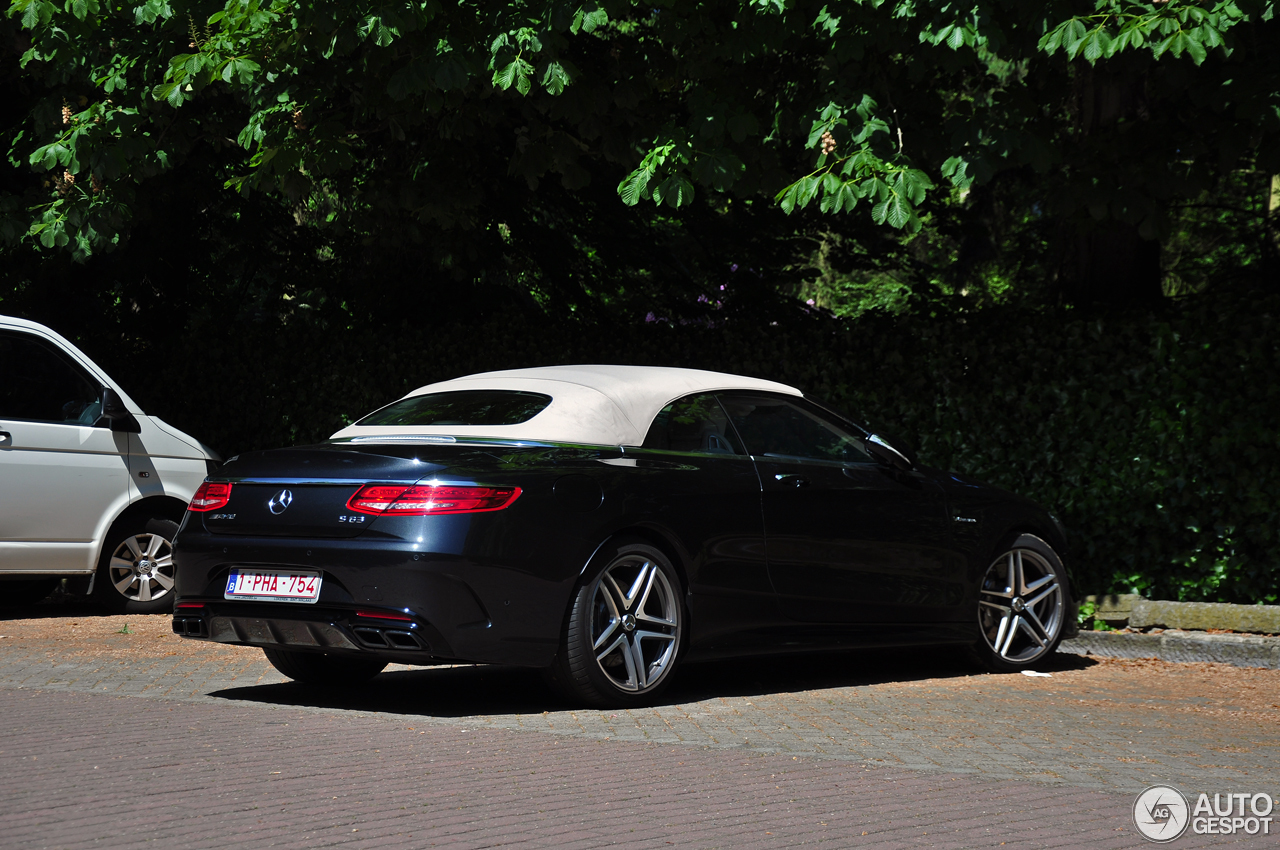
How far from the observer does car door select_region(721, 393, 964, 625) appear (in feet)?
23.9

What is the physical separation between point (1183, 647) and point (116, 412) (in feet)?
23.5

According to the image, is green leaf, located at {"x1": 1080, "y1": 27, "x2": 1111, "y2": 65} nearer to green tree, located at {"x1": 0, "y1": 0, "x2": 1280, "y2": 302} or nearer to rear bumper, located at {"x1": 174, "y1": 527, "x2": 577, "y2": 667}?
green tree, located at {"x1": 0, "y1": 0, "x2": 1280, "y2": 302}

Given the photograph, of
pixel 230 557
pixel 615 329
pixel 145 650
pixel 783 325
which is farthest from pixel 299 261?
pixel 230 557

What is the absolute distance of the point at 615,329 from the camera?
41.8 feet

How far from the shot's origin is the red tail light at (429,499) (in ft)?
20.2

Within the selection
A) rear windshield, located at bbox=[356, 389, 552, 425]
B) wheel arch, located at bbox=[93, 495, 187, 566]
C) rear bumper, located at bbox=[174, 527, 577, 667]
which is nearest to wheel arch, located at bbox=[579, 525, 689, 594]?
rear bumper, located at bbox=[174, 527, 577, 667]

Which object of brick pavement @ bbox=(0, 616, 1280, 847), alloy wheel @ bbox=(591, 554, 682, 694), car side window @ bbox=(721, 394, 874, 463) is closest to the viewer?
brick pavement @ bbox=(0, 616, 1280, 847)

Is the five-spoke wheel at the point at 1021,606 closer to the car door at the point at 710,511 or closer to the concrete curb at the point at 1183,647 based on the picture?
the concrete curb at the point at 1183,647

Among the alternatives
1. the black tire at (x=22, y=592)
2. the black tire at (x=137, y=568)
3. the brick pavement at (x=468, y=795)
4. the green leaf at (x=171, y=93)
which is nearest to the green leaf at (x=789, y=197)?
the brick pavement at (x=468, y=795)

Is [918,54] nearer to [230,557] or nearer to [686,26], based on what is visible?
[686,26]

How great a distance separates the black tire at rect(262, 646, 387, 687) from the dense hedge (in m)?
4.65

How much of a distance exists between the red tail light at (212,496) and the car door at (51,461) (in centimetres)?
361

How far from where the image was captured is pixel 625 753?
18.4 ft

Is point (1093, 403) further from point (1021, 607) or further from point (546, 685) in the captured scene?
point (546, 685)
